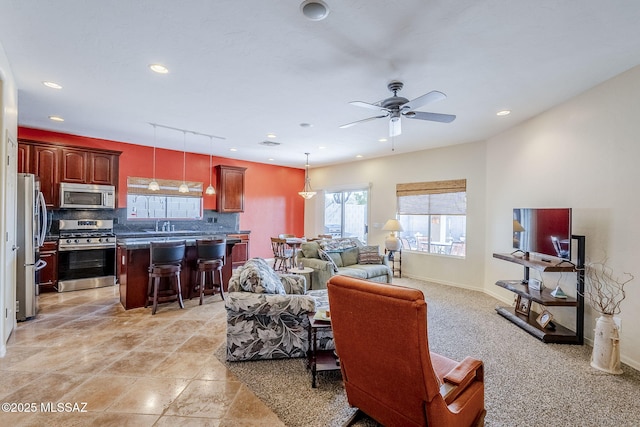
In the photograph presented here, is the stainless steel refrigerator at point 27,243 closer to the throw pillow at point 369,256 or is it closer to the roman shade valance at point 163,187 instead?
the roman shade valance at point 163,187

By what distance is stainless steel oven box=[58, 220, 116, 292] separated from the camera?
5121mm

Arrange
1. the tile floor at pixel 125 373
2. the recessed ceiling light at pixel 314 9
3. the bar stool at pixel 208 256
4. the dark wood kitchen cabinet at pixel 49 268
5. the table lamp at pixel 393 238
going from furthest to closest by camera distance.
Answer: the table lamp at pixel 393 238 < the dark wood kitchen cabinet at pixel 49 268 < the bar stool at pixel 208 256 < the tile floor at pixel 125 373 < the recessed ceiling light at pixel 314 9

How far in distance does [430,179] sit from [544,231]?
2.81m

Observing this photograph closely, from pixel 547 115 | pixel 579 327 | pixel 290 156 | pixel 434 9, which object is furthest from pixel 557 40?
pixel 290 156

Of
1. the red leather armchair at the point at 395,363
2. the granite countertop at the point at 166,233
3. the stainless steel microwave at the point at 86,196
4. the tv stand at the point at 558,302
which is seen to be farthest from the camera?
the granite countertop at the point at 166,233

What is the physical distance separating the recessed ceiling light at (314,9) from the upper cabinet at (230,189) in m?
5.66

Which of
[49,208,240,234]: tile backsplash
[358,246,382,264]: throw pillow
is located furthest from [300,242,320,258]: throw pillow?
[49,208,240,234]: tile backsplash

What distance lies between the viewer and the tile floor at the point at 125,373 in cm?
211

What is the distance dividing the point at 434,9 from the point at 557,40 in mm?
1173

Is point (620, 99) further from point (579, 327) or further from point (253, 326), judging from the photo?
point (253, 326)

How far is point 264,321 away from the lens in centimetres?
291

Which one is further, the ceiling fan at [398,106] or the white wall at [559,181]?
the white wall at [559,181]

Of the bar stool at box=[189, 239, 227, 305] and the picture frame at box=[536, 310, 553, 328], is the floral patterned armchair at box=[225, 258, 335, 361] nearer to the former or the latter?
the bar stool at box=[189, 239, 227, 305]

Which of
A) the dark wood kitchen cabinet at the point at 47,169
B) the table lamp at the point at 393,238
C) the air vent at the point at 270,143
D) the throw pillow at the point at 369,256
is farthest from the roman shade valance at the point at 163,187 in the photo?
the table lamp at the point at 393,238
